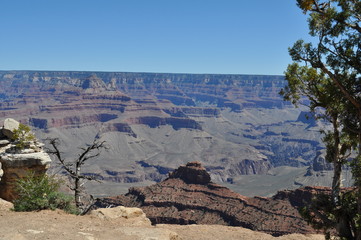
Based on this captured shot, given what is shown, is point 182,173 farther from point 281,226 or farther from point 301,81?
point 301,81

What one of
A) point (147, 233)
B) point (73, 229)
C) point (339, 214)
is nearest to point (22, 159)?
point (73, 229)

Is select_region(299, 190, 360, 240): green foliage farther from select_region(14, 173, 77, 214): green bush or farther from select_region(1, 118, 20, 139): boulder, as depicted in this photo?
select_region(1, 118, 20, 139): boulder

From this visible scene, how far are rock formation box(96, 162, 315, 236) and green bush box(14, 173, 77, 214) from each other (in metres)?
62.3

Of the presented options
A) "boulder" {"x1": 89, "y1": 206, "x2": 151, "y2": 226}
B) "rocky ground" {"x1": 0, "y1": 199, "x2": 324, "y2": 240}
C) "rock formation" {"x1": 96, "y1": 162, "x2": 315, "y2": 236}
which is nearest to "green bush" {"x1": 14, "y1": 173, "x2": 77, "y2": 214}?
"rocky ground" {"x1": 0, "y1": 199, "x2": 324, "y2": 240}

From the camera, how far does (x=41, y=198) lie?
65.9 feet

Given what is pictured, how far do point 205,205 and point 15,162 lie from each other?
73.8 meters

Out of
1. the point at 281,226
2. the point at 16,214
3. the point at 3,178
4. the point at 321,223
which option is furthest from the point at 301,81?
the point at 281,226

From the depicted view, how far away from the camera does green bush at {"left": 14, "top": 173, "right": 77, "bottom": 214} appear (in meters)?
19.7

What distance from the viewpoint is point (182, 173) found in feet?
376

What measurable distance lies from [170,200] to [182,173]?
18.5 metres

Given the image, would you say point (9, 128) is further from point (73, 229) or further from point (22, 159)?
point (73, 229)

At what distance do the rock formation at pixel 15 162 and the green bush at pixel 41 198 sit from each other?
173 inches

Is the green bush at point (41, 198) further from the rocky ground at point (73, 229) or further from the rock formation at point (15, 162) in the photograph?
the rock formation at point (15, 162)

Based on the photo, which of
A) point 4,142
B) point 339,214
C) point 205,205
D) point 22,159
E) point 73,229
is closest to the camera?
point 73,229
